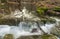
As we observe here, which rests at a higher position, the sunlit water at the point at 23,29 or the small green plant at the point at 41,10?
the small green plant at the point at 41,10

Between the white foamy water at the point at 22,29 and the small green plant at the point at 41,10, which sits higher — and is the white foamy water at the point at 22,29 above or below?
below

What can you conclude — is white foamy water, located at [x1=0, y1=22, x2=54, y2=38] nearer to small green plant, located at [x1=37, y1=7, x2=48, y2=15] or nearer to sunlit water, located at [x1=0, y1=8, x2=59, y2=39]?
sunlit water, located at [x1=0, y1=8, x2=59, y2=39]

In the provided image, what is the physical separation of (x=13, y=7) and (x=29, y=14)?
2651 mm

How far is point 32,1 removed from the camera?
18.5m

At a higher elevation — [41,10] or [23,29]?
[41,10]

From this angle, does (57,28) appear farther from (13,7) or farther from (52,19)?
(13,7)

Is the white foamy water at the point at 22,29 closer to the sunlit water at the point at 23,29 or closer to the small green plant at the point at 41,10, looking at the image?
the sunlit water at the point at 23,29

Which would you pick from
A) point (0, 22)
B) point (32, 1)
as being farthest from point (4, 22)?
point (32, 1)

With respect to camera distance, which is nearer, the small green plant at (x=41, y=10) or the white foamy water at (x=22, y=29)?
the white foamy water at (x=22, y=29)

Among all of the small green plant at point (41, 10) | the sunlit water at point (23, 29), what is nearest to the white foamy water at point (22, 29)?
the sunlit water at point (23, 29)

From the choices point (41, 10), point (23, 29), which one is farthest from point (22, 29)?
point (41, 10)

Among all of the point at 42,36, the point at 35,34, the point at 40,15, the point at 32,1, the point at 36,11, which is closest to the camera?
the point at 42,36

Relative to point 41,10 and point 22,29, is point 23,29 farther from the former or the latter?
point 41,10

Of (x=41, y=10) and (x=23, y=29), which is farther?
(x=41, y=10)
